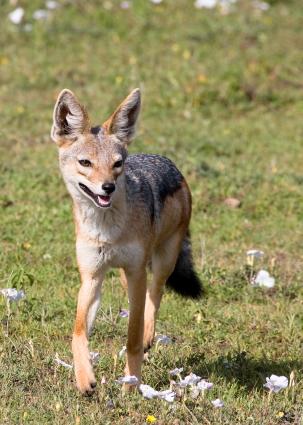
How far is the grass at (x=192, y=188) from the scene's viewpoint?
18.9 feet

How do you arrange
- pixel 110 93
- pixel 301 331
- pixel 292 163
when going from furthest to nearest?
1. pixel 110 93
2. pixel 292 163
3. pixel 301 331

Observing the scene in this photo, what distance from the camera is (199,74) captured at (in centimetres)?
Answer: 1280

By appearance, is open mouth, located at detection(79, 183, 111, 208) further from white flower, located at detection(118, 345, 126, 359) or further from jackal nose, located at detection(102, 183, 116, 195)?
white flower, located at detection(118, 345, 126, 359)

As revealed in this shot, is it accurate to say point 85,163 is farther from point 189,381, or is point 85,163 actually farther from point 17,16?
point 17,16

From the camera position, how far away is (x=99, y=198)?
5.55 meters

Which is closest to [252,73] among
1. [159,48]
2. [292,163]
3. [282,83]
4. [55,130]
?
[282,83]

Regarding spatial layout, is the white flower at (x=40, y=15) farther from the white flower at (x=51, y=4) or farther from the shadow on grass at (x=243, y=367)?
the shadow on grass at (x=243, y=367)

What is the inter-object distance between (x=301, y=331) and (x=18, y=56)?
766 centimetres

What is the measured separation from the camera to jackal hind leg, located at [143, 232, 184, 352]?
6.69m

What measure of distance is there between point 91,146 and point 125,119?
1.24ft

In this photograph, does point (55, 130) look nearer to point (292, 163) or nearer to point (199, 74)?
point (292, 163)

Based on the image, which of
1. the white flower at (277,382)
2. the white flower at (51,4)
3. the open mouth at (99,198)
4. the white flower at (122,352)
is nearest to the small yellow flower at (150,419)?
the white flower at (277,382)

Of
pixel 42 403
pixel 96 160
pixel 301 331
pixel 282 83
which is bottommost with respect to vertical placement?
pixel 282 83

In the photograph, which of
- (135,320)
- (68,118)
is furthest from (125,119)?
(135,320)
